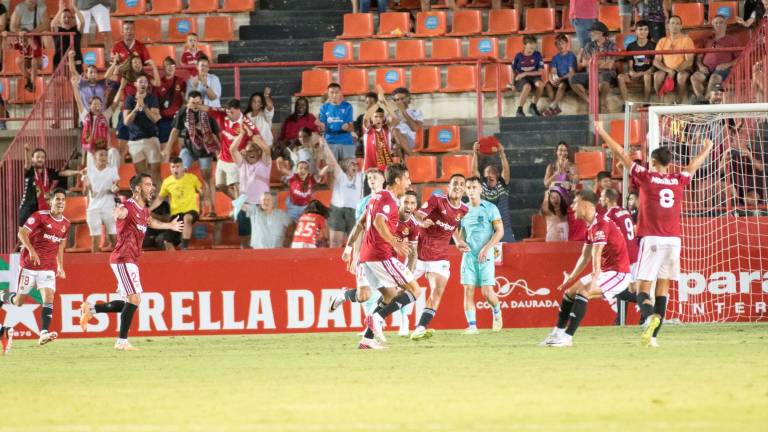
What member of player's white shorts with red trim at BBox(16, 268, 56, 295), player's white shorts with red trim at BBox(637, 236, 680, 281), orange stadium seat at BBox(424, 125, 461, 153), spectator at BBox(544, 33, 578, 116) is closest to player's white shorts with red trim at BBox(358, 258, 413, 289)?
player's white shorts with red trim at BBox(637, 236, 680, 281)

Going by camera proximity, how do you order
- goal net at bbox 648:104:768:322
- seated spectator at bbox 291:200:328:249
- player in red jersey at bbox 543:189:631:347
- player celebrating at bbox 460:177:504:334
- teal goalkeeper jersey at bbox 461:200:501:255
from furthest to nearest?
seated spectator at bbox 291:200:328:249 → goal net at bbox 648:104:768:322 → teal goalkeeper jersey at bbox 461:200:501:255 → player celebrating at bbox 460:177:504:334 → player in red jersey at bbox 543:189:631:347

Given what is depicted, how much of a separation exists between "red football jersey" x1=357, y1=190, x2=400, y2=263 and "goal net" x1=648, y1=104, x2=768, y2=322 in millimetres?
5778

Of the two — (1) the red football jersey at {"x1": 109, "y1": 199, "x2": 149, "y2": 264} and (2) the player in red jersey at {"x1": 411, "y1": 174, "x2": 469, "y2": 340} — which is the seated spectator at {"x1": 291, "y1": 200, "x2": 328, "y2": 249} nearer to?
(2) the player in red jersey at {"x1": 411, "y1": 174, "x2": 469, "y2": 340}

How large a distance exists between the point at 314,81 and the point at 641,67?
5919mm

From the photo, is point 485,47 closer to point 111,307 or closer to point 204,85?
point 204,85

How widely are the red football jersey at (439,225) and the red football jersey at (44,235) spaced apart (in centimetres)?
483

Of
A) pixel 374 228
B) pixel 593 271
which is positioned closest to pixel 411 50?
pixel 374 228

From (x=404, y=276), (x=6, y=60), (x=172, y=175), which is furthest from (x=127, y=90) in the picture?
(x=404, y=276)

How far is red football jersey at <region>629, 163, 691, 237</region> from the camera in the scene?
14492 mm

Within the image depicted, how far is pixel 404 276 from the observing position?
14828 millimetres

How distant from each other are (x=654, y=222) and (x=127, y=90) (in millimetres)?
11041

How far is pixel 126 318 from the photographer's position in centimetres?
1617

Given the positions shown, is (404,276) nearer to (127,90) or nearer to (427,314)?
(427,314)

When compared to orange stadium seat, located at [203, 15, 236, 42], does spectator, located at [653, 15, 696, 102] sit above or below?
below
